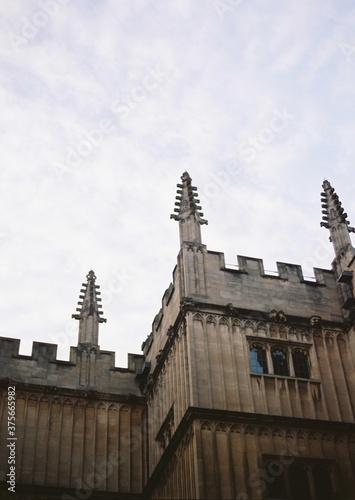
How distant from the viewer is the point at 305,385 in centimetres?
2259

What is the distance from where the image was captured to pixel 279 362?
23.2 meters

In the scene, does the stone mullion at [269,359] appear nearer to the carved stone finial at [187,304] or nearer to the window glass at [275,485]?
the carved stone finial at [187,304]

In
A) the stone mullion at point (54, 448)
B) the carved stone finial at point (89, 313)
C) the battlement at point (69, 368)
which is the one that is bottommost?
the stone mullion at point (54, 448)

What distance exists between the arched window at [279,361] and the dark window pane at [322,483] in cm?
317

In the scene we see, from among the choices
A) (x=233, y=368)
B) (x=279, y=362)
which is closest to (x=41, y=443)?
(x=233, y=368)

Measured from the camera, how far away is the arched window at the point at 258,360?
74.5 ft

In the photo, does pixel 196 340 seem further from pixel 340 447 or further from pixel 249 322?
pixel 340 447

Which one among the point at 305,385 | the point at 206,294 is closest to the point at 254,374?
the point at 305,385

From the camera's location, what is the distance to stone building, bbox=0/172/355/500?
67.7ft

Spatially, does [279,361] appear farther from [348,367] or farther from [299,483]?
[299,483]

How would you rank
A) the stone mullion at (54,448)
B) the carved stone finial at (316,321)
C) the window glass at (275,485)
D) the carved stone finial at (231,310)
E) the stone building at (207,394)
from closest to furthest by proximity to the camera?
1. the window glass at (275,485)
2. the stone building at (207,394)
3. the carved stone finial at (231,310)
4. the carved stone finial at (316,321)
5. the stone mullion at (54,448)

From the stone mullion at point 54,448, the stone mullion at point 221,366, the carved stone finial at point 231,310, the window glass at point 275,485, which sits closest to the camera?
the window glass at point 275,485

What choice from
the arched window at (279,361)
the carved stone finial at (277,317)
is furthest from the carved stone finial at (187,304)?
the arched window at (279,361)

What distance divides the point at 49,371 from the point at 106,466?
4.07m
